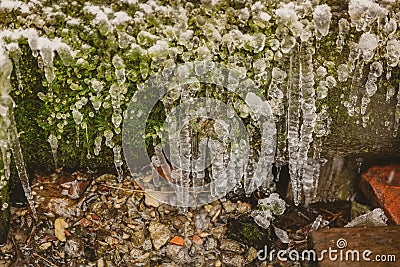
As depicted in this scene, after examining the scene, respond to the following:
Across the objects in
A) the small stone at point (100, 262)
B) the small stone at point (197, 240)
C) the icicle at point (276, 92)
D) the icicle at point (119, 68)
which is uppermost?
the icicle at point (119, 68)

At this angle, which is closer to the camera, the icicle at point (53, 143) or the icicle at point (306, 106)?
the icicle at point (306, 106)

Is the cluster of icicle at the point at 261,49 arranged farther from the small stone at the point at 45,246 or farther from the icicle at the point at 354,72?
the small stone at the point at 45,246

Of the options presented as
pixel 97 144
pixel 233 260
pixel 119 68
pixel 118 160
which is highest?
pixel 119 68

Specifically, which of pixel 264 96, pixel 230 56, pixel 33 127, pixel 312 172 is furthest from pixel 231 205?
pixel 33 127

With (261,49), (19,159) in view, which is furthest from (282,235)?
(19,159)

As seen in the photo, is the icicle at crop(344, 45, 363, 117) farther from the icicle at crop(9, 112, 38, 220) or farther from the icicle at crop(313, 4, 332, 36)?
the icicle at crop(9, 112, 38, 220)

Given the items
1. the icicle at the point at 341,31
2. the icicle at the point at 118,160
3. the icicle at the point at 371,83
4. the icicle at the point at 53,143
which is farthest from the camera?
the icicle at the point at 118,160

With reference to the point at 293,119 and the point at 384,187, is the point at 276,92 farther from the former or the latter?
the point at 384,187

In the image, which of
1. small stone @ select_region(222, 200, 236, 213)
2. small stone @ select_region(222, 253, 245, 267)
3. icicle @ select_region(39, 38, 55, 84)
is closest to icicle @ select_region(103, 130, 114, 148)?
icicle @ select_region(39, 38, 55, 84)

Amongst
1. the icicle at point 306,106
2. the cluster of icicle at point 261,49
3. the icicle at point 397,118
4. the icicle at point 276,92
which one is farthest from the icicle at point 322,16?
the icicle at point 397,118
